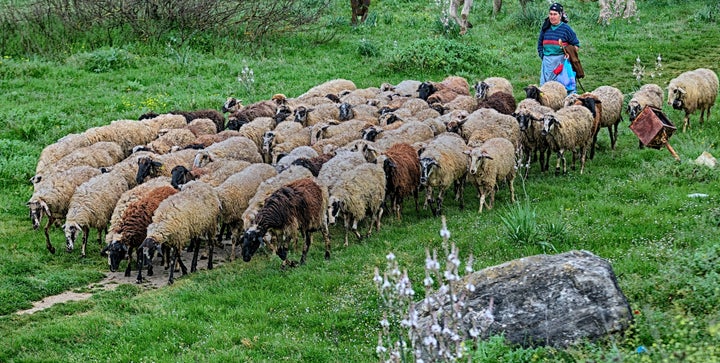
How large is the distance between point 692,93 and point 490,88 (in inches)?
165

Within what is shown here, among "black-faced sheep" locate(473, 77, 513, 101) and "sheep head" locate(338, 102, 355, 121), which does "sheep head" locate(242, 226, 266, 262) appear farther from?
"black-faced sheep" locate(473, 77, 513, 101)

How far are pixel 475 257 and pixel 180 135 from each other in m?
7.28

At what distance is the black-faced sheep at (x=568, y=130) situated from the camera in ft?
46.0

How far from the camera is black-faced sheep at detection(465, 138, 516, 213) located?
1272cm

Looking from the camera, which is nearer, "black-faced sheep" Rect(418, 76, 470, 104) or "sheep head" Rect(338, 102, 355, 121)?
"sheep head" Rect(338, 102, 355, 121)

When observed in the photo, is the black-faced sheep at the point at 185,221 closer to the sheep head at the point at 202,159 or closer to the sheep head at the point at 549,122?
the sheep head at the point at 202,159

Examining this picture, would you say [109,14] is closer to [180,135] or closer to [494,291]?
[180,135]

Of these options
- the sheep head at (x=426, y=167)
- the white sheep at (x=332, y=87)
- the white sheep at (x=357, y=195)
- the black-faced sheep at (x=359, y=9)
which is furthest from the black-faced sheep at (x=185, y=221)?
the black-faced sheep at (x=359, y=9)

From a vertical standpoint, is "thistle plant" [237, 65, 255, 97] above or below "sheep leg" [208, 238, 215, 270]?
above

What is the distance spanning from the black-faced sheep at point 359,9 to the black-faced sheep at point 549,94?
11252mm

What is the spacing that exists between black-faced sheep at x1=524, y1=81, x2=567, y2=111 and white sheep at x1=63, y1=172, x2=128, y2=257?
819 cm

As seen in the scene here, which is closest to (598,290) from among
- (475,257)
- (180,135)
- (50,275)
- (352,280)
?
(475,257)

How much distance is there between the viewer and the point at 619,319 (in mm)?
6930

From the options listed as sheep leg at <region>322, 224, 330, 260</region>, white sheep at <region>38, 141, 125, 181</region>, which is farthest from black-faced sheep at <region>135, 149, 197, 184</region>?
sheep leg at <region>322, 224, 330, 260</region>
